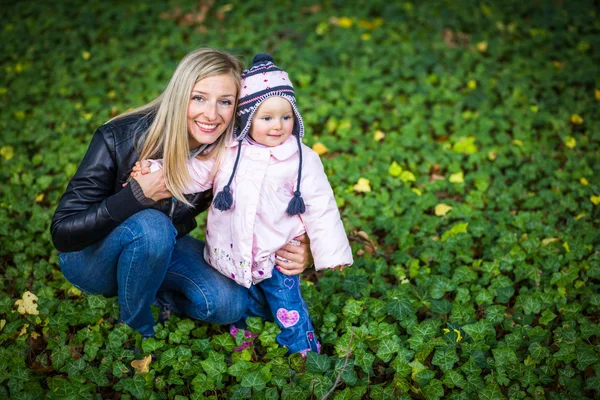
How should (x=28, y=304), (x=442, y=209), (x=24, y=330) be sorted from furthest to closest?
(x=442, y=209)
(x=28, y=304)
(x=24, y=330)

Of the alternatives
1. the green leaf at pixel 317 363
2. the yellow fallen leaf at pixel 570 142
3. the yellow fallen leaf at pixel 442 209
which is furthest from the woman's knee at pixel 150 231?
the yellow fallen leaf at pixel 570 142

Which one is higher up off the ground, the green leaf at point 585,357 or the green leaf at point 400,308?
the green leaf at point 400,308

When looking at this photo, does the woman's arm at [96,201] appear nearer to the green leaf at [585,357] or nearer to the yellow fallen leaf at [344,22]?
the green leaf at [585,357]

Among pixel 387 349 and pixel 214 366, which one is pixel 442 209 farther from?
pixel 214 366

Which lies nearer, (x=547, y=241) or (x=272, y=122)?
(x=272, y=122)

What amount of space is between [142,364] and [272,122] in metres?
1.24

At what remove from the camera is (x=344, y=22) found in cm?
556

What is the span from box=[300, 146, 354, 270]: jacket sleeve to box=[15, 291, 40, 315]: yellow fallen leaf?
4.86ft

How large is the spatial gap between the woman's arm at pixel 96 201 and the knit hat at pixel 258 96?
30cm

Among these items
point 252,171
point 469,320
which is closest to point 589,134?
point 469,320

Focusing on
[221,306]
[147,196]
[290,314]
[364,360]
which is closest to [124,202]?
[147,196]

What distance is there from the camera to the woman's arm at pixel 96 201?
2.19m

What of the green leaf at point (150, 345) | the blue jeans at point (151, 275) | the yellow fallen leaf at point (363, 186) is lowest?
the green leaf at point (150, 345)

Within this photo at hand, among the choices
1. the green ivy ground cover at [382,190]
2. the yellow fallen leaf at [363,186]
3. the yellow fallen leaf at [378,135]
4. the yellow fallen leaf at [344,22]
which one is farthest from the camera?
the yellow fallen leaf at [344,22]
